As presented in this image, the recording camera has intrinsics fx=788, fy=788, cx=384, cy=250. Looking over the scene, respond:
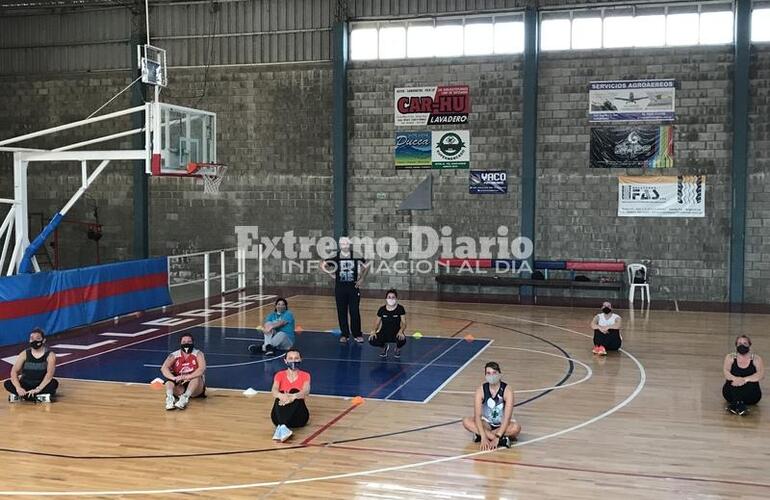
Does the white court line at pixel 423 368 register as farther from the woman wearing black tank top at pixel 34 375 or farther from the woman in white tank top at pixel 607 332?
the woman wearing black tank top at pixel 34 375

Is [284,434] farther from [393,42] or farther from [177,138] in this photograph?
[393,42]

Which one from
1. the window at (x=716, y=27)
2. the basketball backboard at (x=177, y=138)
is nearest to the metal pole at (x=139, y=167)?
the basketball backboard at (x=177, y=138)

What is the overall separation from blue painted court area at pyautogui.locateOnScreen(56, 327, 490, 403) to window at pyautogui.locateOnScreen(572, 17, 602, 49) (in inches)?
435

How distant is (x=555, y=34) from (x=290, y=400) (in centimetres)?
1691

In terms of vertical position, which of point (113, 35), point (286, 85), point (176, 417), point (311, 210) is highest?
point (113, 35)

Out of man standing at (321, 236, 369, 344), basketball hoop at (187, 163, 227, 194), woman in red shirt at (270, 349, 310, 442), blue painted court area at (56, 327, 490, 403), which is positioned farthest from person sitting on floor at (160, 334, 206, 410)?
basketball hoop at (187, 163, 227, 194)

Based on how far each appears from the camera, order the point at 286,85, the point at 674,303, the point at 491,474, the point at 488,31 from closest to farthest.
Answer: the point at 491,474
the point at 674,303
the point at 488,31
the point at 286,85

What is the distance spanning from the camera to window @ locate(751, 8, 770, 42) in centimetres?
2106

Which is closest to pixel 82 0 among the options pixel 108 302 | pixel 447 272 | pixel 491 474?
pixel 108 302

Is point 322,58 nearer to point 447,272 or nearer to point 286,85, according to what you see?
point 286,85

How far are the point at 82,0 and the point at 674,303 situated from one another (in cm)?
2053

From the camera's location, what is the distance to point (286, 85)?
81.7 ft

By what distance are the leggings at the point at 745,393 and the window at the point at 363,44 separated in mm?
16707

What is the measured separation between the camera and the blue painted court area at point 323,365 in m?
11.5
